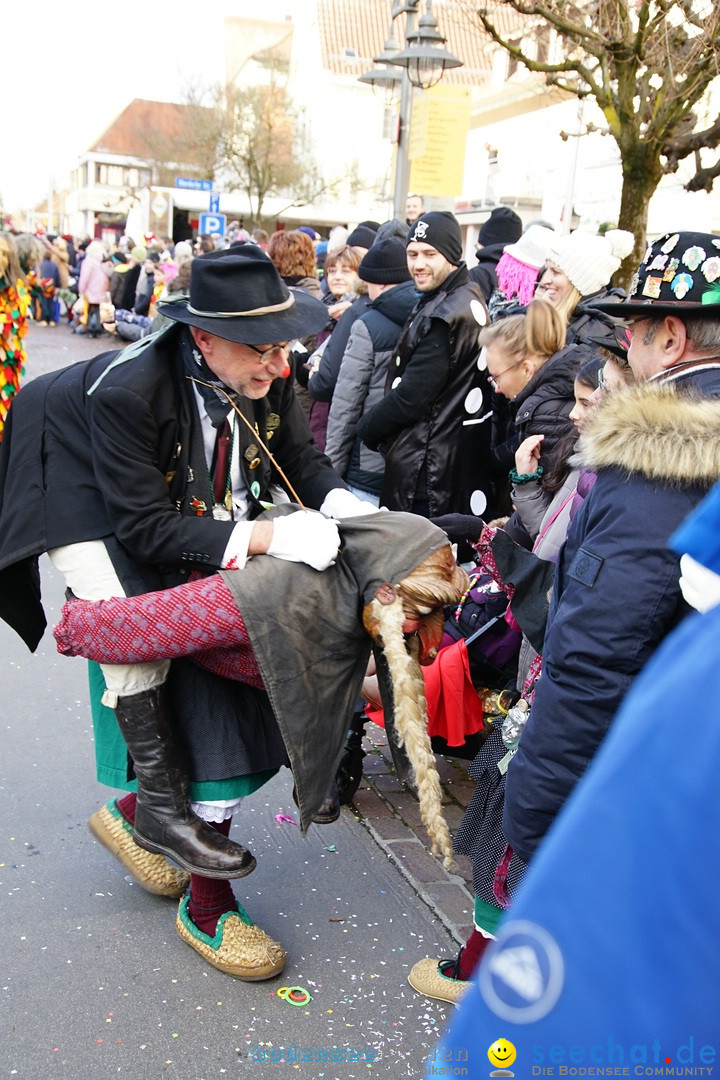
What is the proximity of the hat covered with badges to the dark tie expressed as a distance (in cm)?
108

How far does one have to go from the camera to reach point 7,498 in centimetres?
274

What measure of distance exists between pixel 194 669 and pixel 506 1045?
6.86ft

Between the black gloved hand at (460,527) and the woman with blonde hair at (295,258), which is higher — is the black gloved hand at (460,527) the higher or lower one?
the lower one

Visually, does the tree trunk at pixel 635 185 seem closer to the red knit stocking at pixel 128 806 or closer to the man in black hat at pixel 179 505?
the man in black hat at pixel 179 505

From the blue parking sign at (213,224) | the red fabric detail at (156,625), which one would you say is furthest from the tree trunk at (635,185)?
the blue parking sign at (213,224)

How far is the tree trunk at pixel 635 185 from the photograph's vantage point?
7141 millimetres

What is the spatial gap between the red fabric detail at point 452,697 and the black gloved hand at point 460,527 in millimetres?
375

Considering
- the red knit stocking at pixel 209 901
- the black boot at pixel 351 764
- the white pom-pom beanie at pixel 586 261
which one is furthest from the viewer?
the white pom-pom beanie at pixel 586 261

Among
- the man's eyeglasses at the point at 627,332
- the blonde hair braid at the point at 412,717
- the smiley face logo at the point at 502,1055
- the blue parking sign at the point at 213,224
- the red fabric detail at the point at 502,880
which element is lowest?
the red fabric detail at the point at 502,880

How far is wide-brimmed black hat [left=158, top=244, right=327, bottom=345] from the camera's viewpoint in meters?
2.55

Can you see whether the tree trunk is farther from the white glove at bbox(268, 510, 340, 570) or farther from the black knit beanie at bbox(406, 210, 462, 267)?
the white glove at bbox(268, 510, 340, 570)

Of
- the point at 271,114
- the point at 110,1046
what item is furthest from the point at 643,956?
the point at 271,114

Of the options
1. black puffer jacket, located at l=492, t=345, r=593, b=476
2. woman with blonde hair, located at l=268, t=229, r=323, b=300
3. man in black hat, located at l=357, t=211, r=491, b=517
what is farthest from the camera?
woman with blonde hair, located at l=268, t=229, r=323, b=300

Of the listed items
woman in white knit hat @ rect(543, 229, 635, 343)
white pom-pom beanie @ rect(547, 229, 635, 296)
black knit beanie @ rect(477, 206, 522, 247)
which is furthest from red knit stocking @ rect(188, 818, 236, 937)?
black knit beanie @ rect(477, 206, 522, 247)
